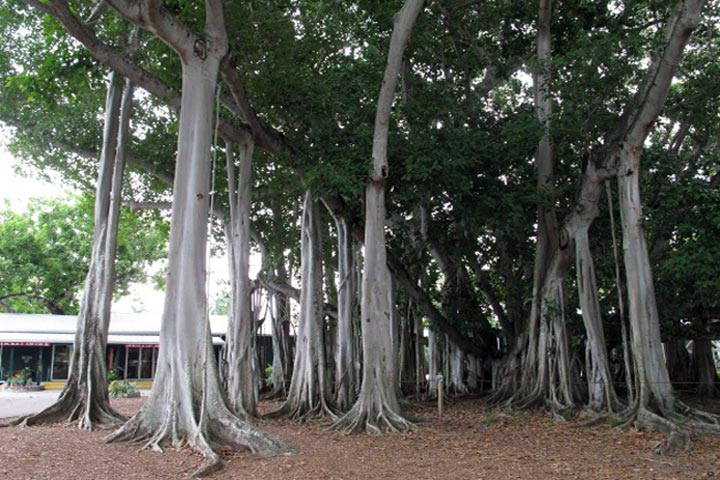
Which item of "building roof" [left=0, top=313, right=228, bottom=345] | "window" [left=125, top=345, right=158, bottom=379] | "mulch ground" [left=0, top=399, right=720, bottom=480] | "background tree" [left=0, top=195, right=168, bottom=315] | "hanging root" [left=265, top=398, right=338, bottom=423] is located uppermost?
"background tree" [left=0, top=195, right=168, bottom=315]

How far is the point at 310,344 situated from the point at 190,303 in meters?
3.51

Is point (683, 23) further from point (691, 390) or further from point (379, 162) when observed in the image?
point (691, 390)

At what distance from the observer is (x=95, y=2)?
9.38 m

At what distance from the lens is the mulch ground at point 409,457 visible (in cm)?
529

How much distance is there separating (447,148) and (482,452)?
187 inches

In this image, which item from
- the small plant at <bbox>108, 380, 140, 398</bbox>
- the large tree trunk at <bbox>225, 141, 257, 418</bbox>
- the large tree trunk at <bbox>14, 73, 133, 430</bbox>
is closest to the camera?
the large tree trunk at <bbox>14, 73, 133, 430</bbox>

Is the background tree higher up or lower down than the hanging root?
higher up

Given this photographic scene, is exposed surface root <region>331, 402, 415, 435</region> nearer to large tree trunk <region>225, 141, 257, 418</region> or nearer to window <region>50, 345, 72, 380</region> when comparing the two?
large tree trunk <region>225, 141, 257, 418</region>

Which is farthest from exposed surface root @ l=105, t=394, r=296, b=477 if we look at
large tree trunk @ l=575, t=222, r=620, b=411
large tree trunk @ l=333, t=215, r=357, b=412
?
large tree trunk @ l=575, t=222, r=620, b=411

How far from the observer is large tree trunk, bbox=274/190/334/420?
32.3 feet

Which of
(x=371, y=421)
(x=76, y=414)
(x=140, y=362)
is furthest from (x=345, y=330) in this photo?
(x=140, y=362)

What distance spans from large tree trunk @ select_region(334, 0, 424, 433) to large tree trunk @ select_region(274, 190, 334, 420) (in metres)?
1.50

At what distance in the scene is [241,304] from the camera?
32.6 ft

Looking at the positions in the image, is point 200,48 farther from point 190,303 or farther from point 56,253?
point 56,253
